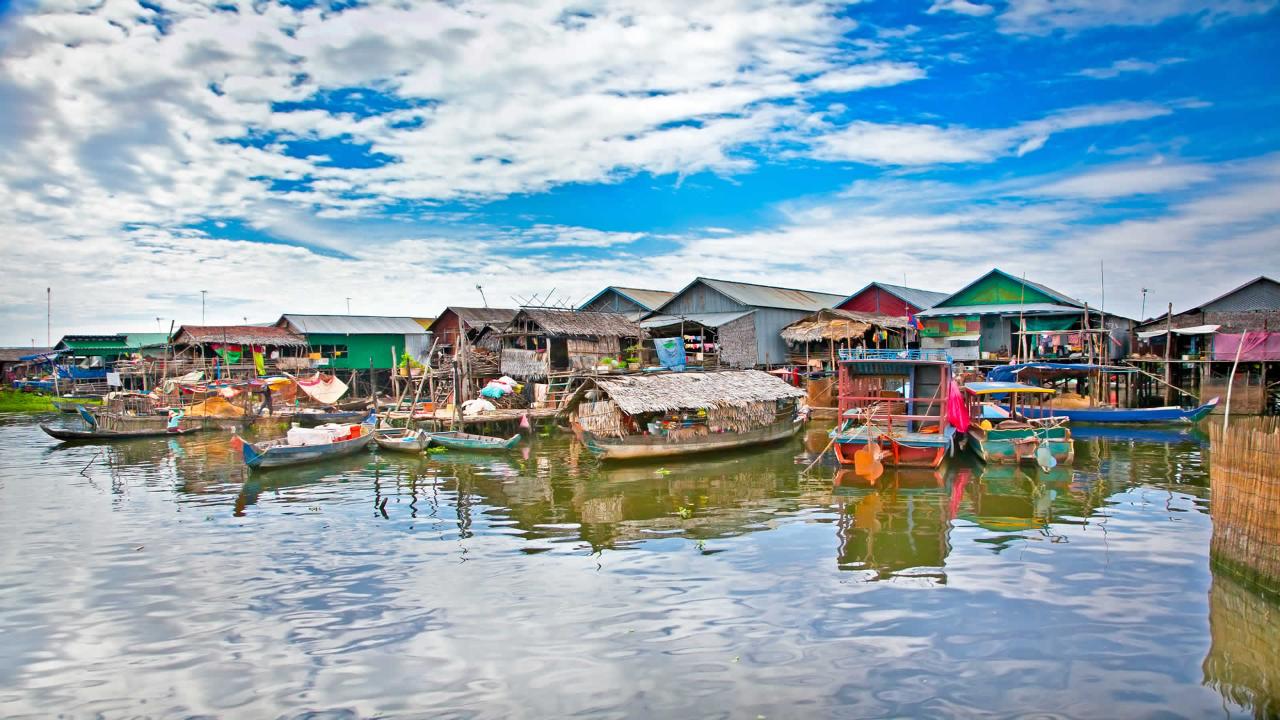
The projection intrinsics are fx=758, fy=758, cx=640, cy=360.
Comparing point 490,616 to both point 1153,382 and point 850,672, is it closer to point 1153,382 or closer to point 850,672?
point 850,672

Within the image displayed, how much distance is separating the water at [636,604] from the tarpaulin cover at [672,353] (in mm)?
14202

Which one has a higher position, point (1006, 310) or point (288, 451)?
point (1006, 310)

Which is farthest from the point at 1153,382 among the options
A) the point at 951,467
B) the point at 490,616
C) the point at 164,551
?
the point at 164,551

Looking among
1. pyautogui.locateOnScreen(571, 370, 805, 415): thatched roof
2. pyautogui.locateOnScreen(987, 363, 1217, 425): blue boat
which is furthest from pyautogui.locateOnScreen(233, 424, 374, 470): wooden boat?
pyautogui.locateOnScreen(987, 363, 1217, 425): blue boat

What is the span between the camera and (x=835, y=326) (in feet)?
105

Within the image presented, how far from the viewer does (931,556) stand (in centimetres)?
1112

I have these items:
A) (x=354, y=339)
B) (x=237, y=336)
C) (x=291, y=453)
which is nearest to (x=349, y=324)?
(x=354, y=339)

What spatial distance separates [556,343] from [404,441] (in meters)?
9.36

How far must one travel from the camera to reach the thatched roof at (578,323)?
2972 cm

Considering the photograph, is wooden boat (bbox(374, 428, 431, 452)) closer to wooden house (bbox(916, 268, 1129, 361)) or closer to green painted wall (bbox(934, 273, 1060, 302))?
wooden house (bbox(916, 268, 1129, 361))

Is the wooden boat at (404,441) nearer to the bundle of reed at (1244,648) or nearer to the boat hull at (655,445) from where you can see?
the boat hull at (655,445)

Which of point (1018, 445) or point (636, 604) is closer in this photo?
point (636, 604)

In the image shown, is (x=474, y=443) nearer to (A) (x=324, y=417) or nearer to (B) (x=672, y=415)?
(B) (x=672, y=415)

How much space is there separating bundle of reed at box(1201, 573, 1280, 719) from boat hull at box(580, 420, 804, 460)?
12695 mm
